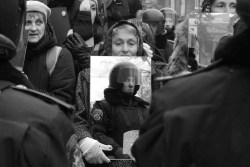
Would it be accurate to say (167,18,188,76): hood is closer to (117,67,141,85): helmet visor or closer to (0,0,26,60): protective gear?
(117,67,141,85): helmet visor

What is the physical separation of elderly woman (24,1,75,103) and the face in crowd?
16.9 inches

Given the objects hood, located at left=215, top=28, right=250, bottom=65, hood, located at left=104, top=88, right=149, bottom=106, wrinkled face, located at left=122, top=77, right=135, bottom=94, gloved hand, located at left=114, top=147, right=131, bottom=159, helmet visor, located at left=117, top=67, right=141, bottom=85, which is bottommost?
gloved hand, located at left=114, top=147, right=131, bottom=159

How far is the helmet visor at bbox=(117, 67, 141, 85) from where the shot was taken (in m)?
4.82

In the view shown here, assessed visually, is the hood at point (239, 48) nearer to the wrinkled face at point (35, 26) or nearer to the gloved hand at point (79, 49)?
the wrinkled face at point (35, 26)

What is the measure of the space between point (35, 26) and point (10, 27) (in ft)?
9.37

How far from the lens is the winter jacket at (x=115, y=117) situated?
472cm

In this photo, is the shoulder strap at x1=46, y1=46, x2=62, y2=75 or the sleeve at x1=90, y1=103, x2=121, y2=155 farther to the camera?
the shoulder strap at x1=46, y1=46, x2=62, y2=75

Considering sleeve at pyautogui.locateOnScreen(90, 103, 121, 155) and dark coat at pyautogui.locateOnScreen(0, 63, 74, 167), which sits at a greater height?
dark coat at pyautogui.locateOnScreen(0, 63, 74, 167)

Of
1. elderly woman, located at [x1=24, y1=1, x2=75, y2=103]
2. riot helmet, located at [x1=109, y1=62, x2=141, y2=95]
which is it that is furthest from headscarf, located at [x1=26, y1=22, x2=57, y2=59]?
riot helmet, located at [x1=109, y1=62, x2=141, y2=95]

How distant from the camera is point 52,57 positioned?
17.9 ft

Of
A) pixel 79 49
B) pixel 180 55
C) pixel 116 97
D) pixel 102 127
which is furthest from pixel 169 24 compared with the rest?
pixel 102 127

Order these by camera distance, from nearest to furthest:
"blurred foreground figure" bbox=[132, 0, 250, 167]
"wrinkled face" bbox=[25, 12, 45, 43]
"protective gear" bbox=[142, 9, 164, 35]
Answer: "blurred foreground figure" bbox=[132, 0, 250, 167], "wrinkled face" bbox=[25, 12, 45, 43], "protective gear" bbox=[142, 9, 164, 35]

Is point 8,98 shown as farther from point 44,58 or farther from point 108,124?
point 44,58

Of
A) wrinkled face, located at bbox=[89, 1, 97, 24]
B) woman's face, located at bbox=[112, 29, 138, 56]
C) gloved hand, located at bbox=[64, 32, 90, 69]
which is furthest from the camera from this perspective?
wrinkled face, located at bbox=[89, 1, 97, 24]
